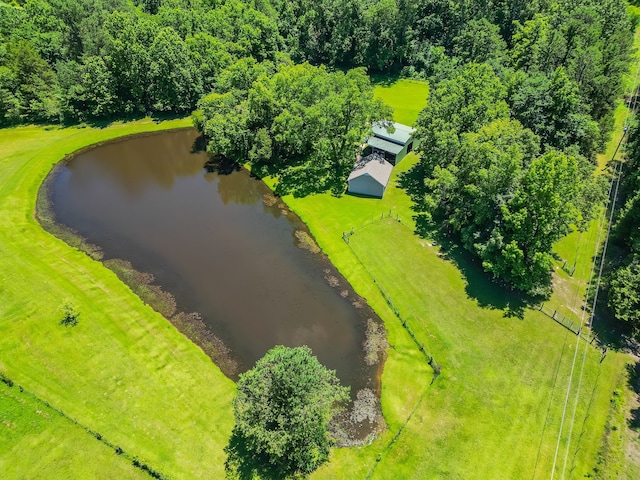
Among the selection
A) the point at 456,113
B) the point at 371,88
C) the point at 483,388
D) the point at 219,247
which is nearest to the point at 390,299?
the point at 483,388

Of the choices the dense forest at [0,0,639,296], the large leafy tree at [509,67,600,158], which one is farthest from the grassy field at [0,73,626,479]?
the large leafy tree at [509,67,600,158]

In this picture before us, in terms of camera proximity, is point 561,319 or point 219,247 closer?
point 561,319

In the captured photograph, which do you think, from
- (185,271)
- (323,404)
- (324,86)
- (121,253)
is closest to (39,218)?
(121,253)

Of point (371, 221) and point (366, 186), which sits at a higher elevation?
point (366, 186)

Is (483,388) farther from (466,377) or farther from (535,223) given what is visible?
(535,223)

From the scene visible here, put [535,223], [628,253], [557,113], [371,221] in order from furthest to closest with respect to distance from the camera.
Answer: [557,113]
[371,221]
[628,253]
[535,223]

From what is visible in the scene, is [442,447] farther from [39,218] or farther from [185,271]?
[39,218]

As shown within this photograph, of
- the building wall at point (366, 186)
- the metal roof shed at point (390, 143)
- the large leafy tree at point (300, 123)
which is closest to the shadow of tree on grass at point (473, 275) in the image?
the building wall at point (366, 186)
